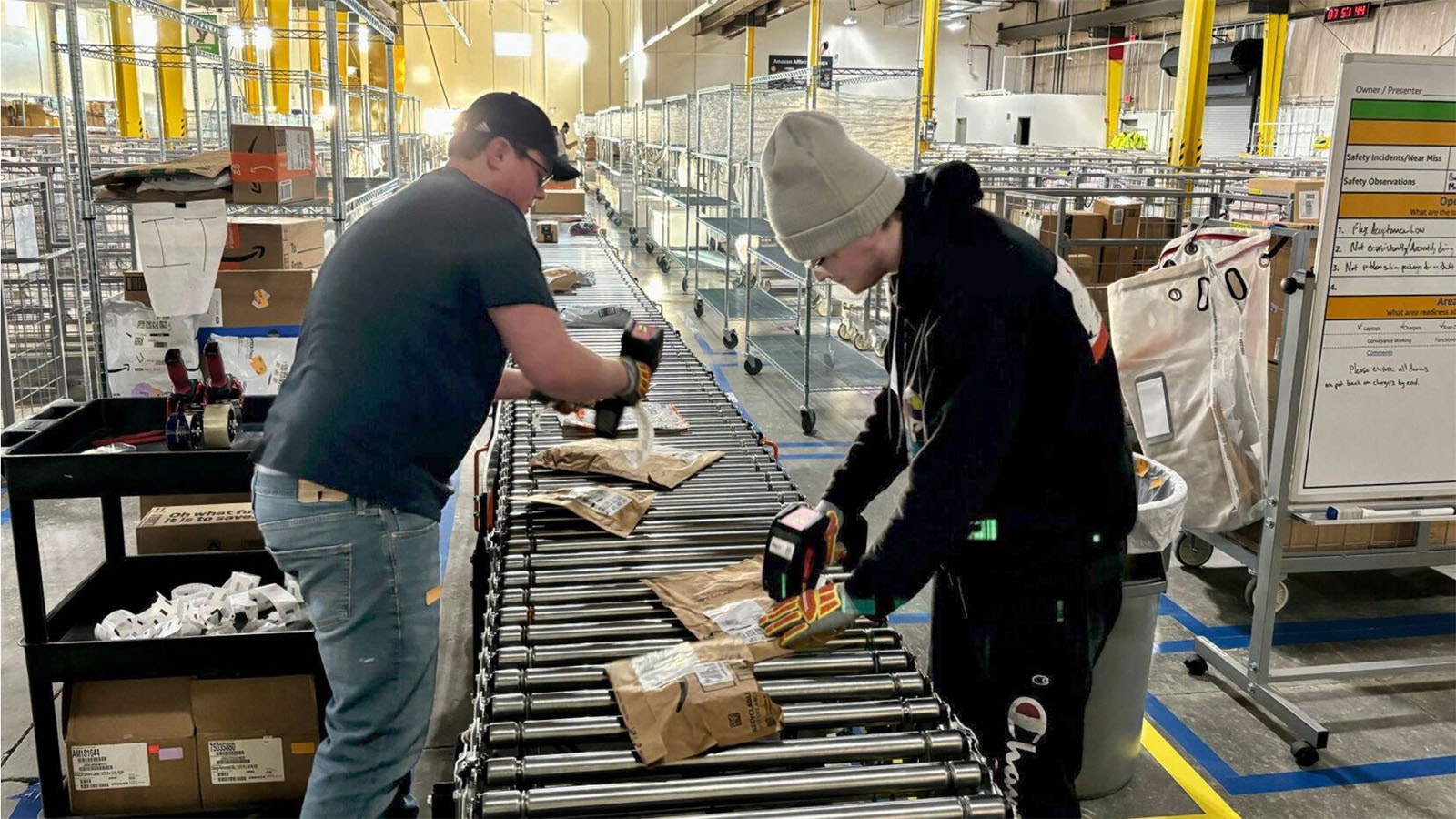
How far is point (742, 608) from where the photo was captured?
2287 mm

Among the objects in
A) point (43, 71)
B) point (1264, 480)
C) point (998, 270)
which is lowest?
point (1264, 480)

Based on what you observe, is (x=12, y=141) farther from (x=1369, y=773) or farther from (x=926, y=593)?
(x=1369, y=773)

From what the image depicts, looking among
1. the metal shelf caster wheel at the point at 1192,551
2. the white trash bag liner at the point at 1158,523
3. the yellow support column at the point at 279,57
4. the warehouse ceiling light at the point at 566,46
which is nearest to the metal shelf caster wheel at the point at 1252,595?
the metal shelf caster wheel at the point at 1192,551

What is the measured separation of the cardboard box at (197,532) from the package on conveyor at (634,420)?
1160 millimetres

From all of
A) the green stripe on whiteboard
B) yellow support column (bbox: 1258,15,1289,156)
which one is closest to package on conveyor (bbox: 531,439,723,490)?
Result: the green stripe on whiteboard

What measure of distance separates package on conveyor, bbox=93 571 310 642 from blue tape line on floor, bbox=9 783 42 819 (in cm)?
59

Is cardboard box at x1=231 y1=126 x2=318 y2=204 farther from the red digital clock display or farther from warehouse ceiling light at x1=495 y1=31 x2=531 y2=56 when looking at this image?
warehouse ceiling light at x1=495 y1=31 x2=531 y2=56

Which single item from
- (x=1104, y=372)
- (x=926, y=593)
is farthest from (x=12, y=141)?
(x=1104, y=372)

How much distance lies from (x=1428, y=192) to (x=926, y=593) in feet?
8.32

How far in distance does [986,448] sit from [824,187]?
0.55 metres

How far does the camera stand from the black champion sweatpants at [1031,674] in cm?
207

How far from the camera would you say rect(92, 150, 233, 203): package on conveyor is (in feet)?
13.1

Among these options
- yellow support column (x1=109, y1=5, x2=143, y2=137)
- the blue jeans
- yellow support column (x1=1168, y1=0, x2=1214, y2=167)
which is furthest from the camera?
yellow support column (x1=109, y1=5, x2=143, y2=137)

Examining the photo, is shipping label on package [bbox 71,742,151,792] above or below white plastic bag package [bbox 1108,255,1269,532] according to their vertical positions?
below
